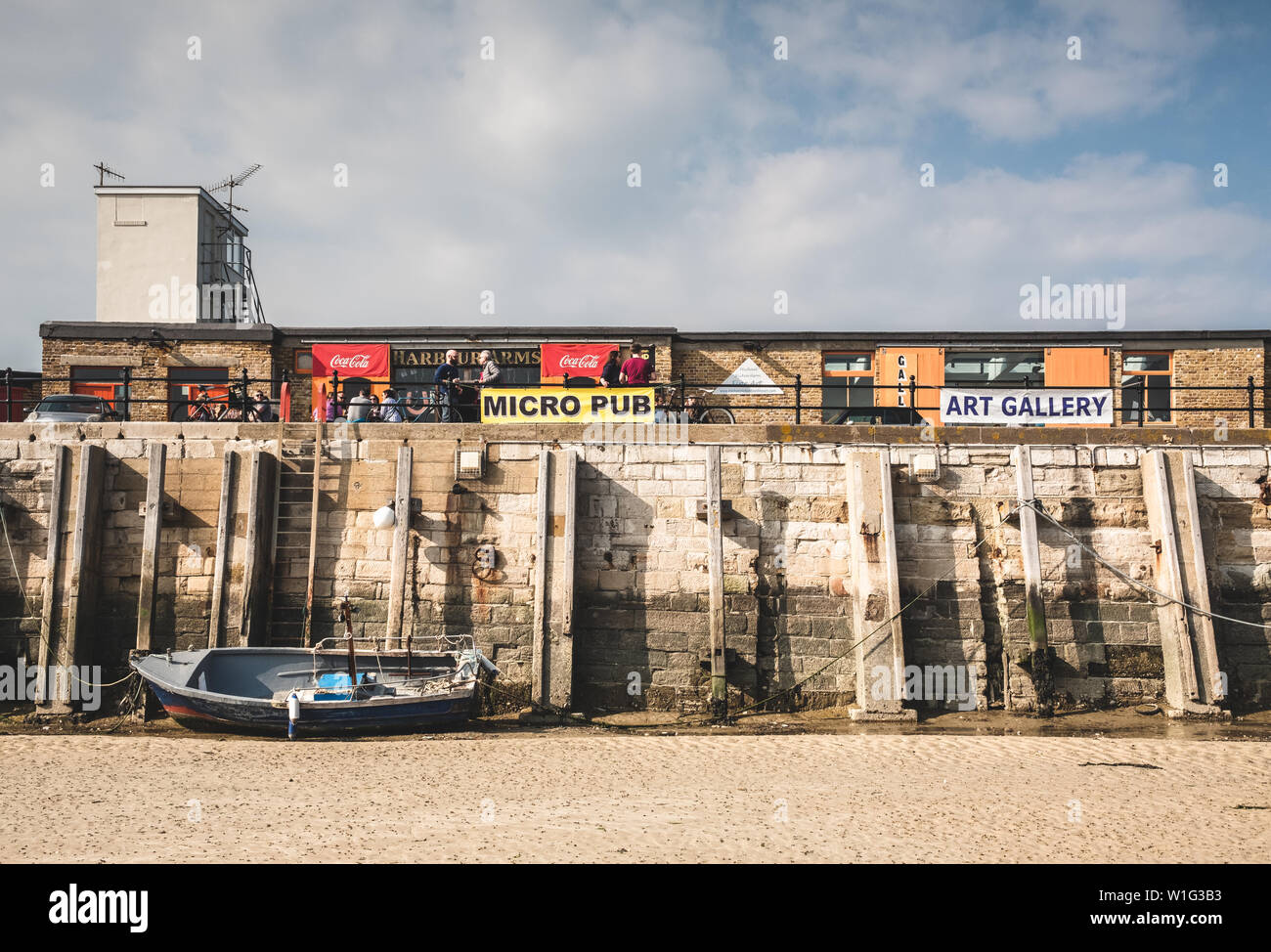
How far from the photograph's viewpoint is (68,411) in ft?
46.9

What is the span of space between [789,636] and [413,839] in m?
6.64

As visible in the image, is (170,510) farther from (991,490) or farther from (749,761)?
(991,490)

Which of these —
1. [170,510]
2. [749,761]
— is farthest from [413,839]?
[170,510]

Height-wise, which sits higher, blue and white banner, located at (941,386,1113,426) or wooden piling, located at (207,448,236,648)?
blue and white banner, located at (941,386,1113,426)

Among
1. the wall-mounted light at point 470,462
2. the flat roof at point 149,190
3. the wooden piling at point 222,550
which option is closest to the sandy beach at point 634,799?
the wooden piling at point 222,550

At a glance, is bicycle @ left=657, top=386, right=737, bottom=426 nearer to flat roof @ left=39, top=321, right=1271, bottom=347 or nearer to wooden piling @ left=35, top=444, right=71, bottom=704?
flat roof @ left=39, top=321, right=1271, bottom=347

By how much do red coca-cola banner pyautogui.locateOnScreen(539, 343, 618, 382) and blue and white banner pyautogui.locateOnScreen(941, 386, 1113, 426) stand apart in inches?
299

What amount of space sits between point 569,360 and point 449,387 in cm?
516

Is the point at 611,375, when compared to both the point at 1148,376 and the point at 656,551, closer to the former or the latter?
the point at 656,551

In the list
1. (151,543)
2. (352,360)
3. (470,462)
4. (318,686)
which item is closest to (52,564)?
(151,543)

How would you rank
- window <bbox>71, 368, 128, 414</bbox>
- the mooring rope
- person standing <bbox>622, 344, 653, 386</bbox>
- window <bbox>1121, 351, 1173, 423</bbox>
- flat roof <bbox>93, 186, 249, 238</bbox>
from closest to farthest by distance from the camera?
the mooring rope, person standing <bbox>622, 344, 653, 386</bbox>, window <bbox>1121, 351, 1173, 423</bbox>, window <bbox>71, 368, 128, 414</bbox>, flat roof <bbox>93, 186, 249, 238</bbox>

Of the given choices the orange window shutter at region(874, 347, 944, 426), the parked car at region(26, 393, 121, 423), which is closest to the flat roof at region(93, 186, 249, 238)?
the parked car at region(26, 393, 121, 423)

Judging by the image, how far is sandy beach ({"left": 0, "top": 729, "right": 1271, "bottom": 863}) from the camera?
23.0 ft

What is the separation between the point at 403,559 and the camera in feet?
41.6
